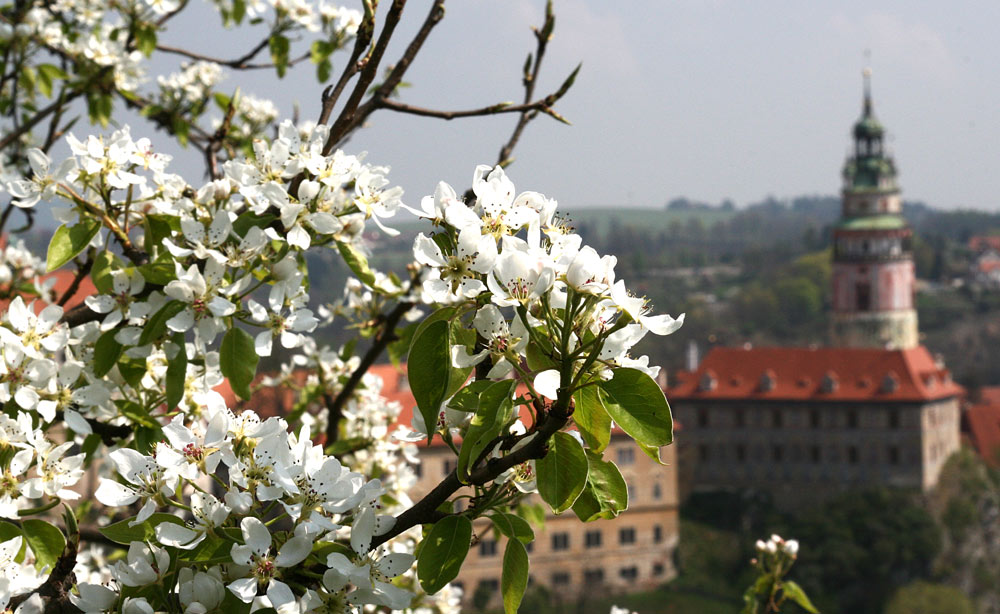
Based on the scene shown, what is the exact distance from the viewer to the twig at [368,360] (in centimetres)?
301

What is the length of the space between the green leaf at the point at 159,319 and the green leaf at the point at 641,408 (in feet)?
2.93

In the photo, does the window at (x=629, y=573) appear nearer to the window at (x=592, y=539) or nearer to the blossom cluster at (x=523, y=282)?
→ the window at (x=592, y=539)

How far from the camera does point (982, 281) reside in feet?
348

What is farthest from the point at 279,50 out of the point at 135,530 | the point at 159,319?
the point at 135,530

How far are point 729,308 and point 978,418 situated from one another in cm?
3115

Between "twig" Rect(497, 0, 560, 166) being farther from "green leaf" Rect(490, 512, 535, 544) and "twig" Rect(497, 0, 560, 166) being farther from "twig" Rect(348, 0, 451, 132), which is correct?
"green leaf" Rect(490, 512, 535, 544)

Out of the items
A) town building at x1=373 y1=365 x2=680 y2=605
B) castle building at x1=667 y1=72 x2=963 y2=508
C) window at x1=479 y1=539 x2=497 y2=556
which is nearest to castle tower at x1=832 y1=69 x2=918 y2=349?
castle building at x1=667 y1=72 x2=963 y2=508

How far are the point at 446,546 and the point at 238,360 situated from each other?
0.68 m

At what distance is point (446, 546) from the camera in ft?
4.47

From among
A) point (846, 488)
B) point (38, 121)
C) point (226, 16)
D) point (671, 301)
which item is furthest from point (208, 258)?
point (671, 301)

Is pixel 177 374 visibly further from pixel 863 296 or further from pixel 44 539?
pixel 863 296

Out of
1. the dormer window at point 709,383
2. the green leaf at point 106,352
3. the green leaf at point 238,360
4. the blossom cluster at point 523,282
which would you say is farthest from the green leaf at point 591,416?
the dormer window at point 709,383

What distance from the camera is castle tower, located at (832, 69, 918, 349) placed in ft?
250

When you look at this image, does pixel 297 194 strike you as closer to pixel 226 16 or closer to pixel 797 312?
pixel 226 16
